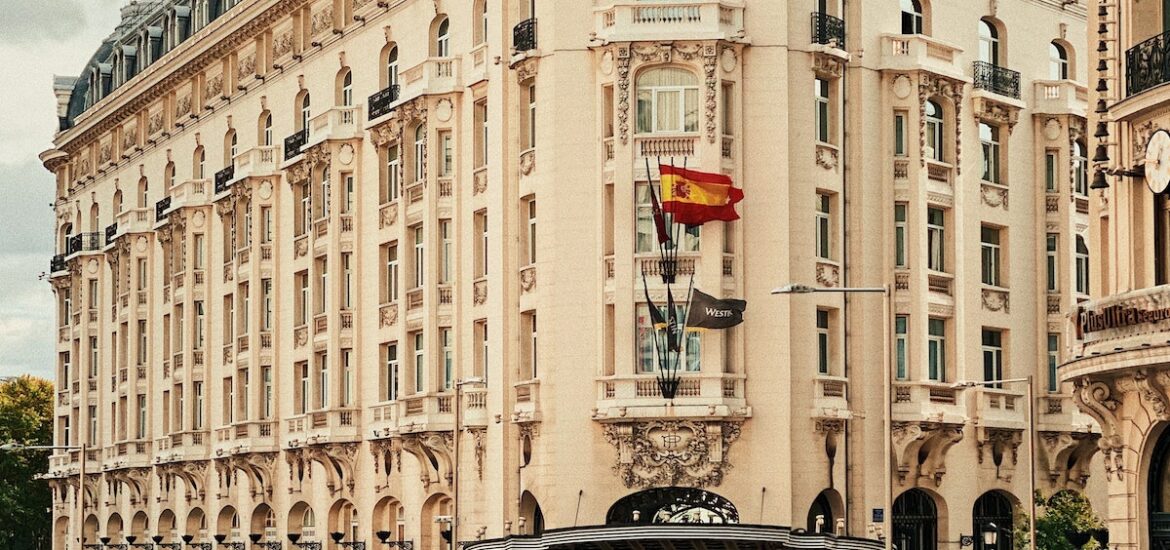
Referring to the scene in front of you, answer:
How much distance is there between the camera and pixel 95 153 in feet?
331

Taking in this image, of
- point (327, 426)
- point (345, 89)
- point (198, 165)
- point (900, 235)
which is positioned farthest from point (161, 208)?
point (900, 235)

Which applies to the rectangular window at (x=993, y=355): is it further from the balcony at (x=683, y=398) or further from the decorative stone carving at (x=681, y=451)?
the decorative stone carving at (x=681, y=451)

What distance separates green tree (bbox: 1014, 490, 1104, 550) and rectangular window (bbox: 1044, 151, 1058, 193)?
9357 millimetres

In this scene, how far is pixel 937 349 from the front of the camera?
63.1 m

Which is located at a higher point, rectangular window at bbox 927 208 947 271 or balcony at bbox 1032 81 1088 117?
balcony at bbox 1032 81 1088 117

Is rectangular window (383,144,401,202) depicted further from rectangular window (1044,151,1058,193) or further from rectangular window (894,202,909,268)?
rectangular window (1044,151,1058,193)

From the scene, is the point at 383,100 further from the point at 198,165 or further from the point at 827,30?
the point at 198,165

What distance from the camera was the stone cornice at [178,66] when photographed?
79375 mm

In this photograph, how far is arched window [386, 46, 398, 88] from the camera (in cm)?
7000

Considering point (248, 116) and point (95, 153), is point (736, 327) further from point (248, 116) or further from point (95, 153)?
point (95, 153)

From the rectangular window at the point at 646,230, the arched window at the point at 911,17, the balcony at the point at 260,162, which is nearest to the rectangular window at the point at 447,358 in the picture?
the rectangular window at the point at 646,230

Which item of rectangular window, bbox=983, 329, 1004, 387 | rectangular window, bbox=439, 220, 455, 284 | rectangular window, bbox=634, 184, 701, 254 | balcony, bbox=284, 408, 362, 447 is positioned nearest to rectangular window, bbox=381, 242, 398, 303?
rectangular window, bbox=439, 220, 455, 284

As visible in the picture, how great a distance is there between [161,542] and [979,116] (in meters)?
39.0

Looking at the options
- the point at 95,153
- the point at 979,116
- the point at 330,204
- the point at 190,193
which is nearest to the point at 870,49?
the point at 979,116
